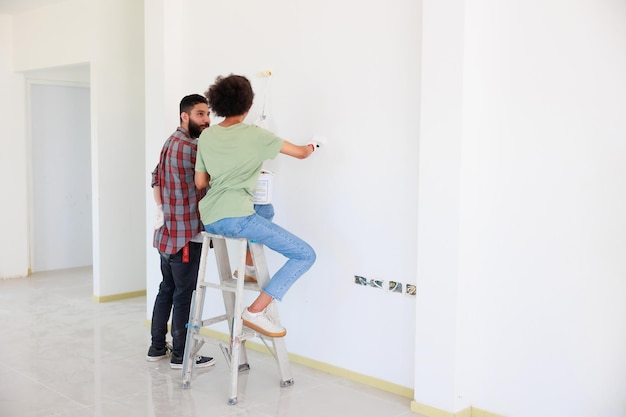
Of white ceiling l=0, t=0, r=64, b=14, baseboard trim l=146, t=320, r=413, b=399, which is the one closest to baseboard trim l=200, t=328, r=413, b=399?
baseboard trim l=146, t=320, r=413, b=399

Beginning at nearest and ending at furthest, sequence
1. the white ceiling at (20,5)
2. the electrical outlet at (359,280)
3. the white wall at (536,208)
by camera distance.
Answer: the white wall at (536,208) → the electrical outlet at (359,280) → the white ceiling at (20,5)

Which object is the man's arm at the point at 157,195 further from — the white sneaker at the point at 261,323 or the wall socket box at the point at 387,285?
the wall socket box at the point at 387,285

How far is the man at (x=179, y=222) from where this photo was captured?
12.9 ft

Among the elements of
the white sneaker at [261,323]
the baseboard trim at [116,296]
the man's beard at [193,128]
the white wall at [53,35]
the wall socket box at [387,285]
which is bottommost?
the baseboard trim at [116,296]

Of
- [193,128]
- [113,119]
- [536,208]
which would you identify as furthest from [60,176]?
[536,208]

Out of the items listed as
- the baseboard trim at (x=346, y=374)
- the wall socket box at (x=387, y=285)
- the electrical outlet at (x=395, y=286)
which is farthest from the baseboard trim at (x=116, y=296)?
the electrical outlet at (x=395, y=286)

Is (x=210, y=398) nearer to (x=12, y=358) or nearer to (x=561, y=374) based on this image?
(x=12, y=358)

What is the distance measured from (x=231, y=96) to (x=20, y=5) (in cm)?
406

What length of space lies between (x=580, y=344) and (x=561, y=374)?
7.0 inches

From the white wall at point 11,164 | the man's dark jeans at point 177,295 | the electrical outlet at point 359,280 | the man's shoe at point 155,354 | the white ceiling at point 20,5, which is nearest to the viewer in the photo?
A: the electrical outlet at point 359,280

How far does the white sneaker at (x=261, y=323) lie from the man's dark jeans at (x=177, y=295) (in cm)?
64

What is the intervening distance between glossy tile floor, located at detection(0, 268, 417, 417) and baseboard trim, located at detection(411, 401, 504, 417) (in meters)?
0.04


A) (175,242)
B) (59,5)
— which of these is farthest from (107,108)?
(175,242)

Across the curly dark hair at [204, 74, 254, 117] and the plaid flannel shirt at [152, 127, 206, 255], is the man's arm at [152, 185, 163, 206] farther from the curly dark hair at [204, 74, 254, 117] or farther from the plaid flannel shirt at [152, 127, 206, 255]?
the curly dark hair at [204, 74, 254, 117]
